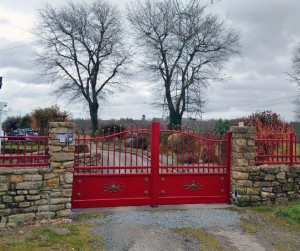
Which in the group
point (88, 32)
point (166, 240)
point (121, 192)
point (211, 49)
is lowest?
point (166, 240)

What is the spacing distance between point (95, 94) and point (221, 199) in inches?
834

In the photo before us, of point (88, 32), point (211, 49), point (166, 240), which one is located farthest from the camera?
point (88, 32)

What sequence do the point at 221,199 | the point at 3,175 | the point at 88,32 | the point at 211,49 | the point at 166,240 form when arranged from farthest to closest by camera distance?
the point at 88,32
the point at 211,49
the point at 221,199
the point at 3,175
the point at 166,240

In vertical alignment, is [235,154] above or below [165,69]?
below

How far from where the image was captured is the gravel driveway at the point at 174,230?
642cm

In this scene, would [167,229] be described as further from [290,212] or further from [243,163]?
[290,212]

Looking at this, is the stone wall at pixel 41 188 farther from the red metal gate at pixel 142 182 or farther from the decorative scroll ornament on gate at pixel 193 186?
the decorative scroll ornament on gate at pixel 193 186

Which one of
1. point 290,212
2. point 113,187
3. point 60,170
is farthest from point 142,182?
point 290,212

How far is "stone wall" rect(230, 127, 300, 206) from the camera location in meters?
8.67

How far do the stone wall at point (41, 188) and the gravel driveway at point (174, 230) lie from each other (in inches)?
34.6

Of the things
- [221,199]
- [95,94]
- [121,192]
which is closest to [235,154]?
[221,199]

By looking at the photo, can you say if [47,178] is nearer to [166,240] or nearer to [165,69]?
[166,240]

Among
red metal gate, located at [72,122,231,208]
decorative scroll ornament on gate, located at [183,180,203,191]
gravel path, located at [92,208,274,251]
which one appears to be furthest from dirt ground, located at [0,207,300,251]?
decorative scroll ornament on gate, located at [183,180,203,191]

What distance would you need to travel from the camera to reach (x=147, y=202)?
27.7ft
